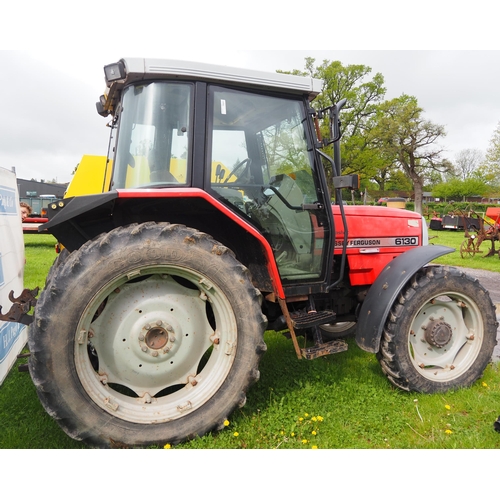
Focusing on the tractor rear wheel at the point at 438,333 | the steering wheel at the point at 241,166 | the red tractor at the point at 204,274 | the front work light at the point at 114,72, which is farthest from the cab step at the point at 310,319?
the front work light at the point at 114,72

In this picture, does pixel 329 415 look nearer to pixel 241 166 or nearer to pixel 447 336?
pixel 447 336

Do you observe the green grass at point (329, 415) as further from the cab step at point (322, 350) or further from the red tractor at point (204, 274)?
the cab step at point (322, 350)

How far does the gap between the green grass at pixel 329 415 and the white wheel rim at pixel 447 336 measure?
0.21 m

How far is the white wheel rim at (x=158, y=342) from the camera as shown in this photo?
8.23 feet

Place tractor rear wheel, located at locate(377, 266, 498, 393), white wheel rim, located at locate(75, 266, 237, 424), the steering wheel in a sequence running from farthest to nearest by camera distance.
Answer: tractor rear wheel, located at locate(377, 266, 498, 393)
the steering wheel
white wheel rim, located at locate(75, 266, 237, 424)

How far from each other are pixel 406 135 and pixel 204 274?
130 ft

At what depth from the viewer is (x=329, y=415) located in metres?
2.91

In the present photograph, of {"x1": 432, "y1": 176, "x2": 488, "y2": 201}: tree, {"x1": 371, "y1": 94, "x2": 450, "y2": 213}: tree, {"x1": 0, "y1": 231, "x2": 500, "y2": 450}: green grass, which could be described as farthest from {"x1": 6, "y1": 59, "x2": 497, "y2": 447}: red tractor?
{"x1": 432, "y1": 176, "x2": 488, "y2": 201}: tree

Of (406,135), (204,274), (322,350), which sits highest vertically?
(406,135)

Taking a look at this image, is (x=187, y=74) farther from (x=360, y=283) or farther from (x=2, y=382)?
(x=2, y=382)

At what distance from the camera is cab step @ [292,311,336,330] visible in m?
3.05

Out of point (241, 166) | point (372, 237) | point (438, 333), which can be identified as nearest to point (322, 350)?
point (438, 333)

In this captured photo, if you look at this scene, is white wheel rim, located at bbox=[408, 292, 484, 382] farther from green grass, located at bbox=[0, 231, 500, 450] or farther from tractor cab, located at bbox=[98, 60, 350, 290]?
tractor cab, located at bbox=[98, 60, 350, 290]

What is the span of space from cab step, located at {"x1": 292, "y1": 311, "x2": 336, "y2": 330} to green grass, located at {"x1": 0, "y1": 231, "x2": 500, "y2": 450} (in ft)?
1.83
